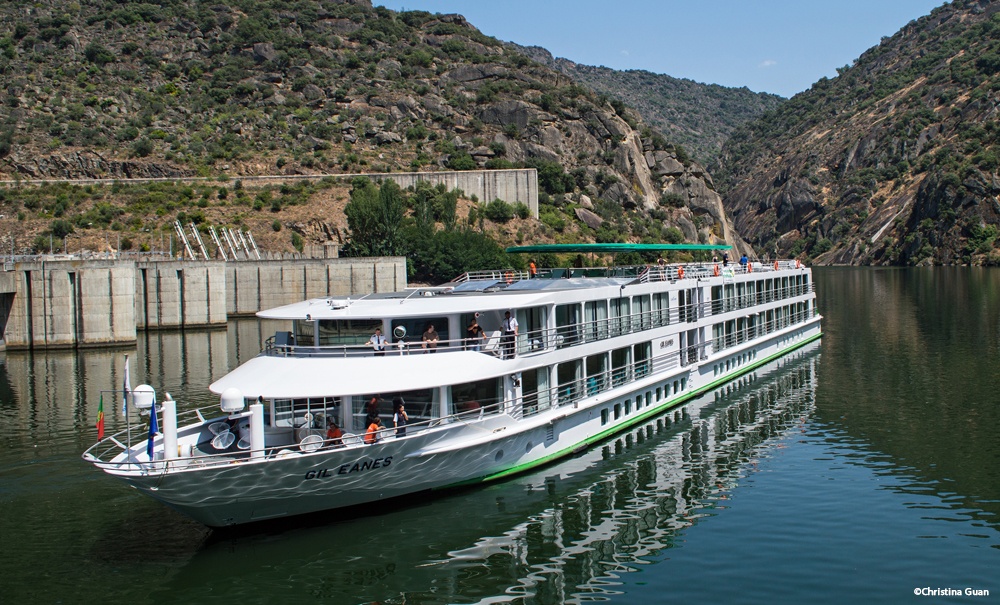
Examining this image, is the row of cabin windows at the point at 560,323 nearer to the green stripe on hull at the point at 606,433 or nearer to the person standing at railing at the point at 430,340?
the person standing at railing at the point at 430,340

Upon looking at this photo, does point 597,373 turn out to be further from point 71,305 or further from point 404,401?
point 71,305

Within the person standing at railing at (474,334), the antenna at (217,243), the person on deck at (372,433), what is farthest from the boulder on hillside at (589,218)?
the person on deck at (372,433)

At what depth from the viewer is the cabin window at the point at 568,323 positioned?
25172mm

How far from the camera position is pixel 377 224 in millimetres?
85250

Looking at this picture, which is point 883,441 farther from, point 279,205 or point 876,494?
point 279,205

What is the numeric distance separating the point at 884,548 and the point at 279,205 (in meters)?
86.1

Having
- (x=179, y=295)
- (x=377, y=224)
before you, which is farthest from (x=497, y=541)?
(x=377, y=224)

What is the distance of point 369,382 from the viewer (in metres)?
19.7

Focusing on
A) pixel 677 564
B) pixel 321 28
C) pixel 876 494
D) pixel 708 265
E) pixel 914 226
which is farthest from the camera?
pixel 914 226

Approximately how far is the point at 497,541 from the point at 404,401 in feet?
13.4

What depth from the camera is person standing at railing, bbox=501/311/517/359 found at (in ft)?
74.0

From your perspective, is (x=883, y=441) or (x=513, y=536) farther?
(x=883, y=441)

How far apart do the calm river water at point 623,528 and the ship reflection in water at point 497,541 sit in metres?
0.05

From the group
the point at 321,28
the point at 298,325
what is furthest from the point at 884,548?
the point at 321,28
